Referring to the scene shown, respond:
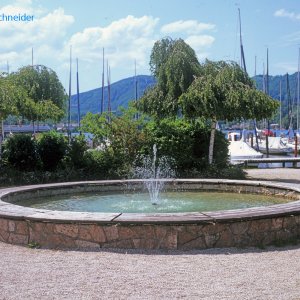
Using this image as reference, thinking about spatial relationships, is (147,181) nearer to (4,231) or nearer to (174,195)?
(174,195)

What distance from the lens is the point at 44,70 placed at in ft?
91.2

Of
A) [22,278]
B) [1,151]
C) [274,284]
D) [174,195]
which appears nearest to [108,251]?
[22,278]

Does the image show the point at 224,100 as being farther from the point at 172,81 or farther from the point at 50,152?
the point at 50,152

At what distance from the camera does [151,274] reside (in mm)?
5457

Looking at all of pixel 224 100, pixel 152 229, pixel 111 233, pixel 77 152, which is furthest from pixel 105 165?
pixel 152 229

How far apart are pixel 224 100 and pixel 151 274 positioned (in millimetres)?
11591

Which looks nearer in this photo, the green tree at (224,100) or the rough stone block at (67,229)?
the rough stone block at (67,229)

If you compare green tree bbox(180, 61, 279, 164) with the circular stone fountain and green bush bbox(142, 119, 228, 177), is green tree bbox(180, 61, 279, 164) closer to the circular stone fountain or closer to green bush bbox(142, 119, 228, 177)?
green bush bbox(142, 119, 228, 177)

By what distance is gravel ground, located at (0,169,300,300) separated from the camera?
4.81m

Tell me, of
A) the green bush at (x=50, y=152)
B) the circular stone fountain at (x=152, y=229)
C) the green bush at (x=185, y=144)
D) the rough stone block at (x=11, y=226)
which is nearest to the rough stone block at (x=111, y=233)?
the circular stone fountain at (x=152, y=229)

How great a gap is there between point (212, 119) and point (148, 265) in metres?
11.7

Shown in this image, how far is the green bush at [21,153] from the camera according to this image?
16.6 metres

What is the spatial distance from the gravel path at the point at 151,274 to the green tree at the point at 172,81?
11.5m

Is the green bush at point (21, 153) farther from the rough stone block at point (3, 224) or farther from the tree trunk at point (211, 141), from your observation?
the rough stone block at point (3, 224)
